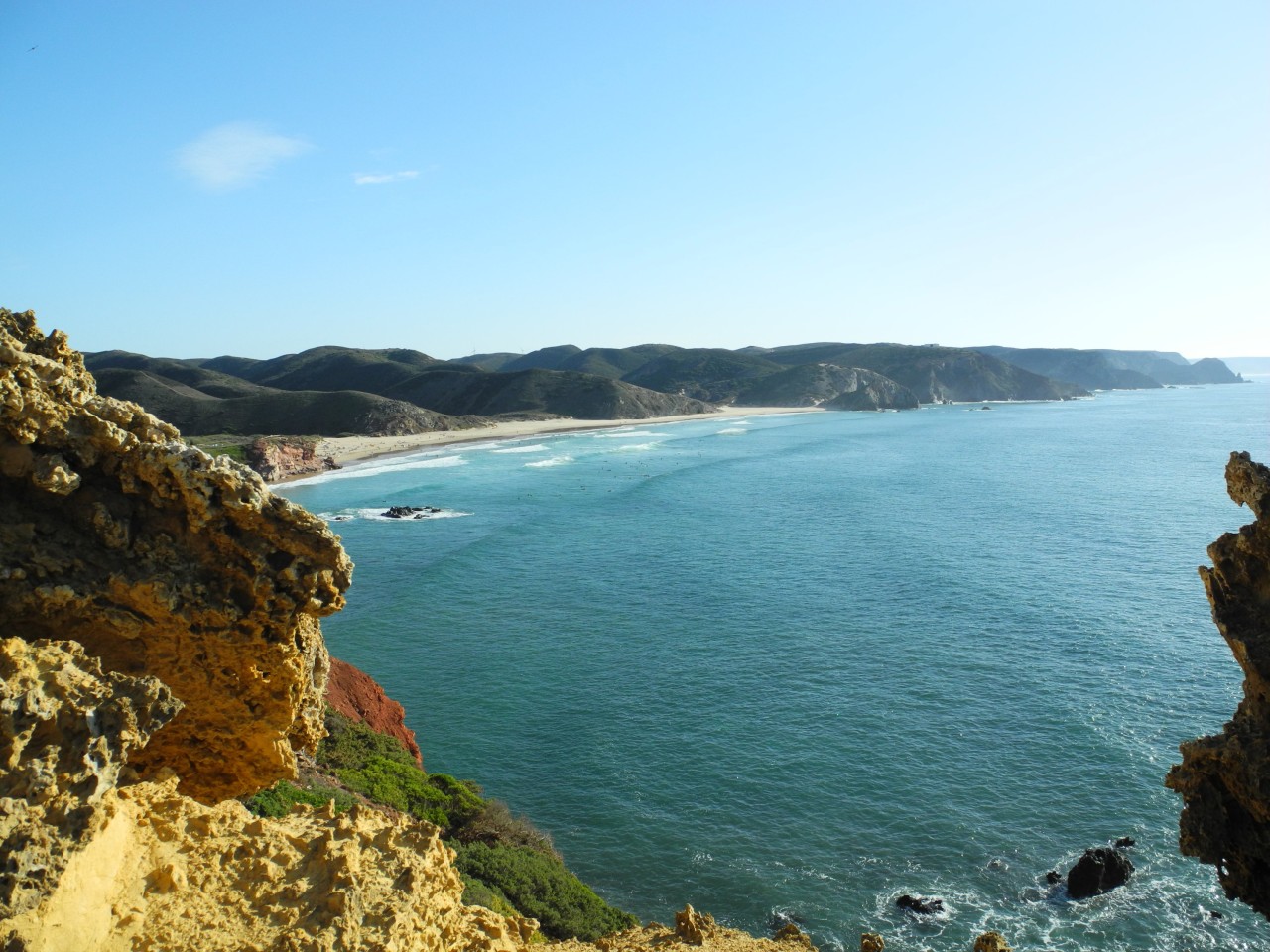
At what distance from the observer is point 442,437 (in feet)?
436

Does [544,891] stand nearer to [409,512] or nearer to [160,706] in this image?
[160,706]

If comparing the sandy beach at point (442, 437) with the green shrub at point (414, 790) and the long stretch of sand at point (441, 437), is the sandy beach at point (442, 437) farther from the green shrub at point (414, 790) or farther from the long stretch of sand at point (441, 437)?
the green shrub at point (414, 790)

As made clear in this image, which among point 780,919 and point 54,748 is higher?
point 54,748

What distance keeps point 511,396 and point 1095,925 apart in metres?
170

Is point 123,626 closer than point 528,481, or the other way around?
point 123,626

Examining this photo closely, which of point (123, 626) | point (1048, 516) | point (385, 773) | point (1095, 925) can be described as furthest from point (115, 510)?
point (1048, 516)

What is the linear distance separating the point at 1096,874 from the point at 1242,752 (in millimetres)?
11971

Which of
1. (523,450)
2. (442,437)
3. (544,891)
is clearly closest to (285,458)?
(523,450)

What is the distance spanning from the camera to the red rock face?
2583 cm

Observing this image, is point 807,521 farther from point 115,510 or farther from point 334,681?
point 115,510

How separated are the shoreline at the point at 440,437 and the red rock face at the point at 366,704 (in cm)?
6669

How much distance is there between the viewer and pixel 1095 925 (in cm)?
1895

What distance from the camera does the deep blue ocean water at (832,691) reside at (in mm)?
20656

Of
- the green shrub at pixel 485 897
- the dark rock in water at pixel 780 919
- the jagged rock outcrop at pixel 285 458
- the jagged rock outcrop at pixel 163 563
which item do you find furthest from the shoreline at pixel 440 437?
the jagged rock outcrop at pixel 163 563
